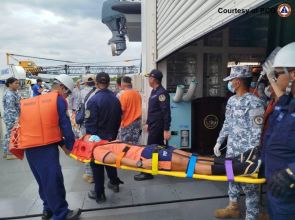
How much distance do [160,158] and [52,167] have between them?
1.21 metres

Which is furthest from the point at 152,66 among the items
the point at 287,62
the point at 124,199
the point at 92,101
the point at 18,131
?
the point at 287,62

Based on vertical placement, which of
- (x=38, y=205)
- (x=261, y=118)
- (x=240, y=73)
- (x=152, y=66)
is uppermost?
(x=152, y=66)

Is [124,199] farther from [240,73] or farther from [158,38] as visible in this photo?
[158,38]

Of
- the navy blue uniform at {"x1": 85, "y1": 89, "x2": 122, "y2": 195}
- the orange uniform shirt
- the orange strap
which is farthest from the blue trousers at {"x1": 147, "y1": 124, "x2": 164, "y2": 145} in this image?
the orange strap

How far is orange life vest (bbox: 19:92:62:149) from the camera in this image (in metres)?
2.88

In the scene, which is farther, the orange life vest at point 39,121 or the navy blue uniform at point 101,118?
the navy blue uniform at point 101,118

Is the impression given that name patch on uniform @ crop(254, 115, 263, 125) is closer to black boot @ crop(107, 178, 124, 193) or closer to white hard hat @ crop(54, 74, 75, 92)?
white hard hat @ crop(54, 74, 75, 92)

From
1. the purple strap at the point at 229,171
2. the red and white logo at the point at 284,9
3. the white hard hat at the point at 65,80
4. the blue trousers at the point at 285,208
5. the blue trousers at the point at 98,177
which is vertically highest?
the red and white logo at the point at 284,9

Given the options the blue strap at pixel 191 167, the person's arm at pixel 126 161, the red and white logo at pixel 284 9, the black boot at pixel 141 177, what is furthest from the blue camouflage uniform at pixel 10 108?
the red and white logo at pixel 284 9

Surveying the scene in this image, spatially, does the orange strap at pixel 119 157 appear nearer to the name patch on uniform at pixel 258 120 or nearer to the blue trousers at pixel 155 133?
the name patch on uniform at pixel 258 120

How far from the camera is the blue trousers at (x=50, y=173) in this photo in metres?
2.94

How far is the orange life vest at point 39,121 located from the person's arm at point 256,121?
2033 millimetres

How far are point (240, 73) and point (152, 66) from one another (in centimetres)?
315

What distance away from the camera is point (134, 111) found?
191 inches
